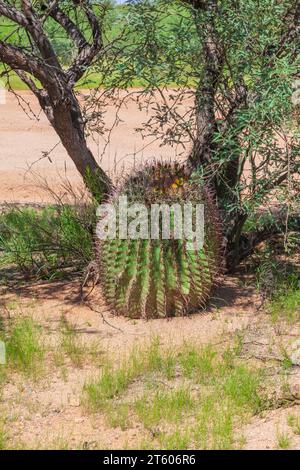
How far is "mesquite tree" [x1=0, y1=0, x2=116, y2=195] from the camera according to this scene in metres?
7.22

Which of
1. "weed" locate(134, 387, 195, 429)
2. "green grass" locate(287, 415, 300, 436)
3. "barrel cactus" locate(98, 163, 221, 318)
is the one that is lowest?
"green grass" locate(287, 415, 300, 436)

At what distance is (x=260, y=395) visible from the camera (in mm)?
5449

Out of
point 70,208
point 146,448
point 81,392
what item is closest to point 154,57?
point 70,208

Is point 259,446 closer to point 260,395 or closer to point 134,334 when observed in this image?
point 260,395

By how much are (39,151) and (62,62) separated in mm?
6472

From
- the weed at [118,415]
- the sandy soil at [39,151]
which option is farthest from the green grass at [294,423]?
the sandy soil at [39,151]

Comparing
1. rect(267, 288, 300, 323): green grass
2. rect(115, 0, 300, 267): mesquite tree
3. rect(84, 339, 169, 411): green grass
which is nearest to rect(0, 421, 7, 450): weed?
rect(84, 339, 169, 411): green grass

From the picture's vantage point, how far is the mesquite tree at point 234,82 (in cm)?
652

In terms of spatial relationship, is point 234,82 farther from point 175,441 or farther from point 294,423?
point 175,441

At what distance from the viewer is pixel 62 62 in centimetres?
877

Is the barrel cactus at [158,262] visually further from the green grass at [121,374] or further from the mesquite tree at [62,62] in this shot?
the mesquite tree at [62,62]

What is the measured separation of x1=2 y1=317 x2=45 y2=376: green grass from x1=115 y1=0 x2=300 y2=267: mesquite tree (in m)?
1.65

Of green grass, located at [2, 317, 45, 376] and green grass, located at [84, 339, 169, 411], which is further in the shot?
green grass, located at [2, 317, 45, 376]

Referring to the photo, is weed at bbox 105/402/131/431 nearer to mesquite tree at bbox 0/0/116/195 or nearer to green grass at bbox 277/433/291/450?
green grass at bbox 277/433/291/450
